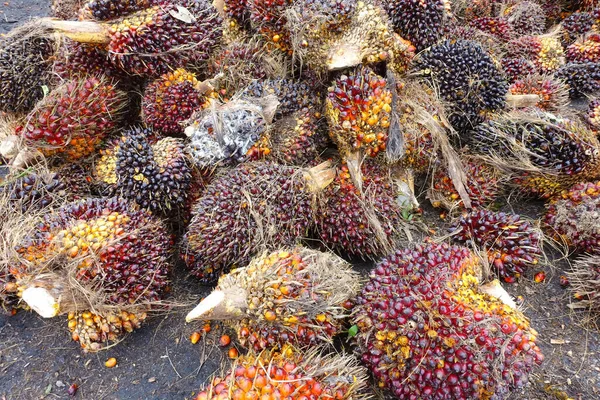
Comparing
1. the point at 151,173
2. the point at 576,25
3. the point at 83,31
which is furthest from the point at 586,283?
the point at 83,31

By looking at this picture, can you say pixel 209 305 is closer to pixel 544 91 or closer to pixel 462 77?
pixel 462 77

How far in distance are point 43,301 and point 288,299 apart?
1.20m

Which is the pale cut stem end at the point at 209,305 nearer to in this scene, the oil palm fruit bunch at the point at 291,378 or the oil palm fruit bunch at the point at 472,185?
the oil palm fruit bunch at the point at 291,378

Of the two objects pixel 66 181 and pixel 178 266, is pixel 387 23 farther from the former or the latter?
pixel 66 181

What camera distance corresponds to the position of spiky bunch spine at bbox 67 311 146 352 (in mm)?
2369

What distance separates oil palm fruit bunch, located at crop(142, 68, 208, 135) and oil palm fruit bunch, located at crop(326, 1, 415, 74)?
3.01ft

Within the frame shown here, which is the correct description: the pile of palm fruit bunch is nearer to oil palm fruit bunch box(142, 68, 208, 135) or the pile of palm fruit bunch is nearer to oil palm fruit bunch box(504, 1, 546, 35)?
oil palm fruit bunch box(142, 68, 208, 135)

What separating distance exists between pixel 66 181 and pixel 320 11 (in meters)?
1.97

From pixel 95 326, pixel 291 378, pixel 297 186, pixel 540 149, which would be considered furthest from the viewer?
pixel 540 149

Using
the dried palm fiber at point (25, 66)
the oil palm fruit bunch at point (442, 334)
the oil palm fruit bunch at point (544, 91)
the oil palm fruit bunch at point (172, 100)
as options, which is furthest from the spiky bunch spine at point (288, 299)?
the oil palm fruit bunch at point (544, 91)

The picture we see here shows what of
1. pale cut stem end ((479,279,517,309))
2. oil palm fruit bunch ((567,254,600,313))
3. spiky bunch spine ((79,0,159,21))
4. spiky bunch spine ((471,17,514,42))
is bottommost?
oil palm fruit bunch ((567,254,600,313))

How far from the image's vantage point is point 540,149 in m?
3.06

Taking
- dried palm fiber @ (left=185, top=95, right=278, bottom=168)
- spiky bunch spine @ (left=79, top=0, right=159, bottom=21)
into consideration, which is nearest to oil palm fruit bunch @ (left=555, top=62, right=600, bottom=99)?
dried palm fiber @ (left=185, top=95, right=278, bottom=168)

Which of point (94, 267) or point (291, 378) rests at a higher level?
point (94, 267)
